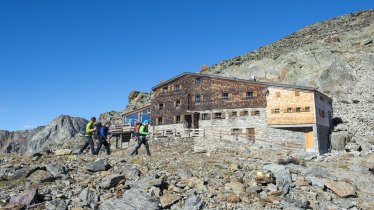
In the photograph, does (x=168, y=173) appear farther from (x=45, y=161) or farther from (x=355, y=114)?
(x=355, y=114)

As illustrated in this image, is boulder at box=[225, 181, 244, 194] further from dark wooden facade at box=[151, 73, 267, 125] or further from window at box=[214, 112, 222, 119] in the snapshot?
window at box=[214, 112, 222, 119]

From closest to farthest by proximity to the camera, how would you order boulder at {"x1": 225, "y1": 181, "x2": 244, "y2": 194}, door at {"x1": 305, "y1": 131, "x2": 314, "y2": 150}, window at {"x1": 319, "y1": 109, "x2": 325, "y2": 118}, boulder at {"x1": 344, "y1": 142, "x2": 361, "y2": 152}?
boulder at {"x1": 225, "y1": 181, "x2": 244, "y2": 194} < boulder at {"x1": 344, "y1": 142, "x2": 361, "y2": 152} < door at {"x1": 305, "y1": 131, "x2": 314, "y2": 150} < window at {"x1": 319, "y1": 109, "x2": 325, "y2": 118}

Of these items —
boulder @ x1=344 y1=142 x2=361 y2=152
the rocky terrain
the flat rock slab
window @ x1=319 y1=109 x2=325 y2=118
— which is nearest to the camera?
the rocky terrain

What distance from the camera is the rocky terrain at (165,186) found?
505 inches

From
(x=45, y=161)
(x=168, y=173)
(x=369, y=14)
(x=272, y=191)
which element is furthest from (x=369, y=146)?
(x=369, y=14)

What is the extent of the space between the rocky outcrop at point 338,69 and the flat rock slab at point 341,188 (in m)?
26.3

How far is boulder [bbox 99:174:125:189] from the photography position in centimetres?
1377

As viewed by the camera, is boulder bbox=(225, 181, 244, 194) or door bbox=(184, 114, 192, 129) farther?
door bbox=(184, 114, 192, 129)

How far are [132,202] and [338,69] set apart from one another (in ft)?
191

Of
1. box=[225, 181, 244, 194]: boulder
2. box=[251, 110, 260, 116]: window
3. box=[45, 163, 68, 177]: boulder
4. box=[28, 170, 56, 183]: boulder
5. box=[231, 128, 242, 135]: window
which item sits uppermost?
box=[251, 110, 260, 116]: window

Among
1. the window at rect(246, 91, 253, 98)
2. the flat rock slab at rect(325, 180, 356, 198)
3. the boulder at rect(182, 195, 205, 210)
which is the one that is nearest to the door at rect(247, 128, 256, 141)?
the window at rect(246, 91, 253, 98)

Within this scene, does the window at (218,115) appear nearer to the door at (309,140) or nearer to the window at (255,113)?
the window at (255,113)

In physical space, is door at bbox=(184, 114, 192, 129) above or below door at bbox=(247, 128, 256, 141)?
above

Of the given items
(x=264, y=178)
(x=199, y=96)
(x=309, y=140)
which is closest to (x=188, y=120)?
(x=199, y=96)
